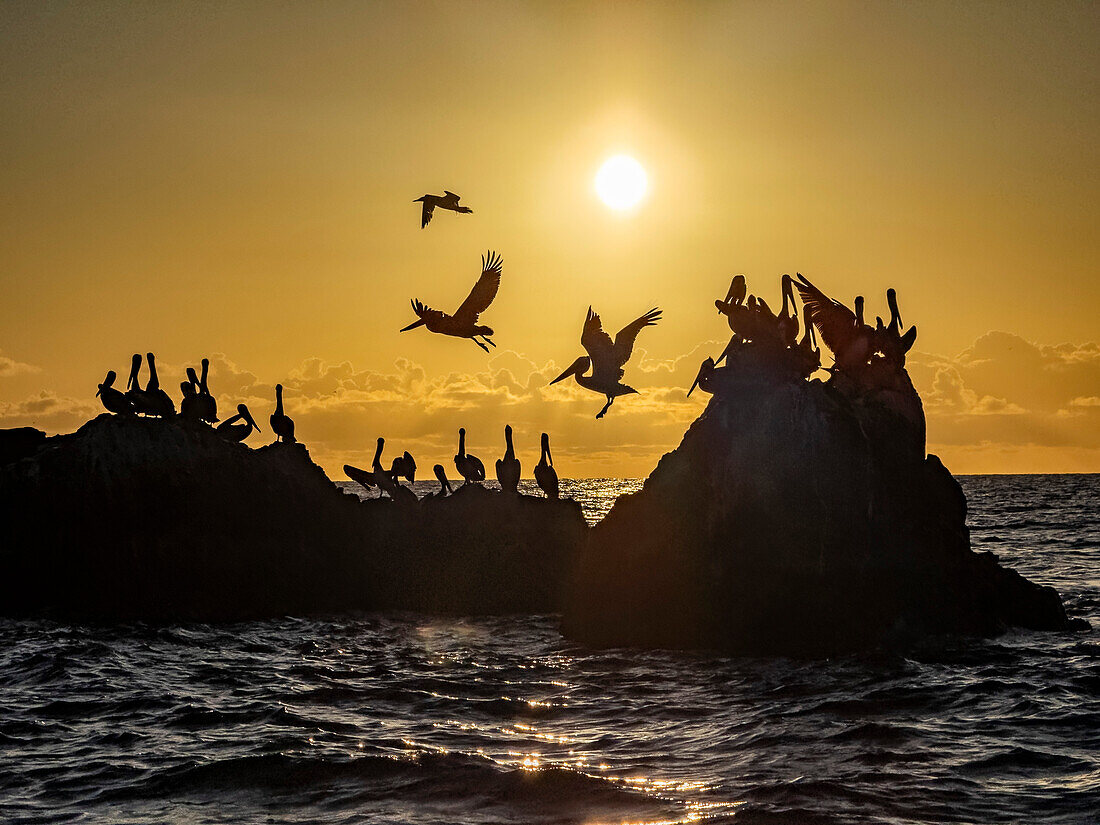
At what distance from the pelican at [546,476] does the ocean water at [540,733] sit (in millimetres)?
6969

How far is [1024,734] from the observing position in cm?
1386

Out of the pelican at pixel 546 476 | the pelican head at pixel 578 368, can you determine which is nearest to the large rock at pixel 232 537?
the pelican at pixel 546 476

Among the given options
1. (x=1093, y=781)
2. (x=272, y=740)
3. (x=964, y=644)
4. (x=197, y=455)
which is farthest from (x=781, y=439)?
(x=197, y=455)

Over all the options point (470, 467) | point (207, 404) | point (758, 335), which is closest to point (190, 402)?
point (207, 404)

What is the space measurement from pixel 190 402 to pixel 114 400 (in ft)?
6.10

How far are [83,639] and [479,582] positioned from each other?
30.9ft

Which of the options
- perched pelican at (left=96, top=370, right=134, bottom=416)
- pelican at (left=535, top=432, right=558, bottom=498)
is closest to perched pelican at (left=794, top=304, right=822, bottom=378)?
pelican at (left=535, top=432, right=558, bottom=498)

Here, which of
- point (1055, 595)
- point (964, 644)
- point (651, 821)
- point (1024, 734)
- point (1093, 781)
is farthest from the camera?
point (1055, 595)

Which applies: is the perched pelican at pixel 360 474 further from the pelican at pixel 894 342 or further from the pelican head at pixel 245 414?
the pelican at pixel 894 342

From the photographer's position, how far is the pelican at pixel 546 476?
2880 centimetres

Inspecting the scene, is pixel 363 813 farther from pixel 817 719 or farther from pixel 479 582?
pixel 479 582

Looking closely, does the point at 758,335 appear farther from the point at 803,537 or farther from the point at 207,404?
the point at 207,404

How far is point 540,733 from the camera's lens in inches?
570

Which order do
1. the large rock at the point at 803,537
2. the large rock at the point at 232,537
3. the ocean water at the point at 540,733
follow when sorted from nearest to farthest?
the ocean water at the point at 540,733
the large rock at the point at 803,537
the large rock at the point at 232,537
